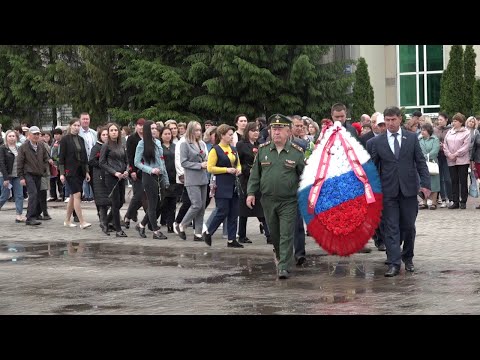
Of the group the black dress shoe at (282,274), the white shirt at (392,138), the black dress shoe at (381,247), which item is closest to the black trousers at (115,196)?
the black dress shoe at (381,247)

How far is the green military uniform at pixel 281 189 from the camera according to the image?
1277 centimetres

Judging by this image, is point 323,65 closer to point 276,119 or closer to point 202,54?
point 202,54

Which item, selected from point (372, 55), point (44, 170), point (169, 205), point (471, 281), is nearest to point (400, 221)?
point (471, 281)

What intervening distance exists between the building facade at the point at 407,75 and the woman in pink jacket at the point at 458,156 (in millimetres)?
16632

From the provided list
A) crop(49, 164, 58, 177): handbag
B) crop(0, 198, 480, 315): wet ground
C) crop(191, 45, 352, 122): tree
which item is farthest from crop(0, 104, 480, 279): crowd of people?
crop(191, 45, 352, 122): tree

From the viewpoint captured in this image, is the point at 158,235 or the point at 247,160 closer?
the point at 247,160

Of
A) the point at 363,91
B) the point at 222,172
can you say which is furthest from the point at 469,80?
the point at 222,172

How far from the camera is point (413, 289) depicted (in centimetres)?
1159

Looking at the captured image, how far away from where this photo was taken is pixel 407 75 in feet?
131

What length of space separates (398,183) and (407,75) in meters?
27.8

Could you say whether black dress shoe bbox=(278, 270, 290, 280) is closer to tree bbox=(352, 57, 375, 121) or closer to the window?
tree bbox=(352, 57, 375, 121)

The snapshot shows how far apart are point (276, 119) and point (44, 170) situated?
28.7ft

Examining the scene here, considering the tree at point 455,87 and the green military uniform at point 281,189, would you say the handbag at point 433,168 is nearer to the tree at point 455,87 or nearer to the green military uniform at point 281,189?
the green military uniform at point 281,189

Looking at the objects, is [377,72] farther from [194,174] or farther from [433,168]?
[194,174]
